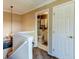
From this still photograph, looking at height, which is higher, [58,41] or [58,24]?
[58,24]

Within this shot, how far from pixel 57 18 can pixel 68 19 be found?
614mm

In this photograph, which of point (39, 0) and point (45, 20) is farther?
point (45, 20)

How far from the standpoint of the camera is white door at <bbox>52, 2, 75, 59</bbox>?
10.7ft

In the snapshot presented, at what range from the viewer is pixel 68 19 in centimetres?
340

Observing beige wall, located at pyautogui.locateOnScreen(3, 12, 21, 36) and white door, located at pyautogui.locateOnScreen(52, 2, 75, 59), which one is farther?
beige wall, located at pyautogui.locateOnScreen(3, 12, 21, 36)

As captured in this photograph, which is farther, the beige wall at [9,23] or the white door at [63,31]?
the beige wall at [9,23]

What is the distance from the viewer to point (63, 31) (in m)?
3.63

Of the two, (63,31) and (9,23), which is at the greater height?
(9,23)

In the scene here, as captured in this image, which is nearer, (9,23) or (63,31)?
(63,31)

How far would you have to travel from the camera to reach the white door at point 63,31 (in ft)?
10.7

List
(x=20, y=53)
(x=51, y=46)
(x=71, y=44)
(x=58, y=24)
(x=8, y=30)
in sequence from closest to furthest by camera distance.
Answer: (x=20, y=53), (x=71, y=44), (x=58, y=24), (x=51, y=46), (x=8, y=30)
